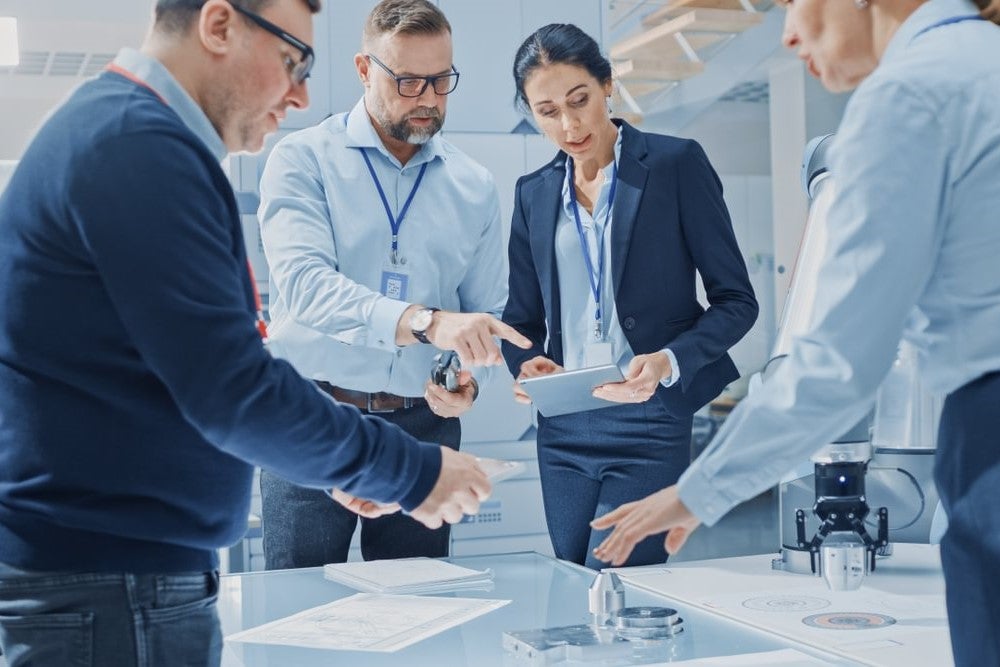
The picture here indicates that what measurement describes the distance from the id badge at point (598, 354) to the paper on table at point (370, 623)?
0.80m

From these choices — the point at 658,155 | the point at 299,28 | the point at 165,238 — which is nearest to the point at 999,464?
the point at 165,238

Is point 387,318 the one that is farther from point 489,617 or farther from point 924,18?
point 924,18

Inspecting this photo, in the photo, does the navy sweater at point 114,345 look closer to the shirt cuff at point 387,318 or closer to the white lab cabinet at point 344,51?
the shirt cuff at point 387,318

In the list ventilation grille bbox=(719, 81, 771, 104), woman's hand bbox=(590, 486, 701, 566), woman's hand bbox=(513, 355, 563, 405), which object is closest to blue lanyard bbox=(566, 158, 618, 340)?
woman's hand bbox=(513, 355, 563, 405)

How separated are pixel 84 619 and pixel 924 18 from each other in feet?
3.43

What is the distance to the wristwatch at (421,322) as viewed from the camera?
2395 mm

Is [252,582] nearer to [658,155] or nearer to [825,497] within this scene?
[825,497]

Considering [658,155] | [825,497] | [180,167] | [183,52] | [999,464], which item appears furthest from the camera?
[658,155]

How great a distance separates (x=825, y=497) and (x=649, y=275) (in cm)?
69

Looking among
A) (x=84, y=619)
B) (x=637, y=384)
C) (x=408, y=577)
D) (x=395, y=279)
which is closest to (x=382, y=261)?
(x=395, y=279)

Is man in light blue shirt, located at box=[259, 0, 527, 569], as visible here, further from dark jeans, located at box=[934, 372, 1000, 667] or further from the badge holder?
dark jeans, located at box=[934, 372, 1000, 667]

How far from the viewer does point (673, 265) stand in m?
2.54

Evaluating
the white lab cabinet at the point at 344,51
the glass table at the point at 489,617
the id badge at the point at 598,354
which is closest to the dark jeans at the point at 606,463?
the id badge at the point at 598,354

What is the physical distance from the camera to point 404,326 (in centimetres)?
242
